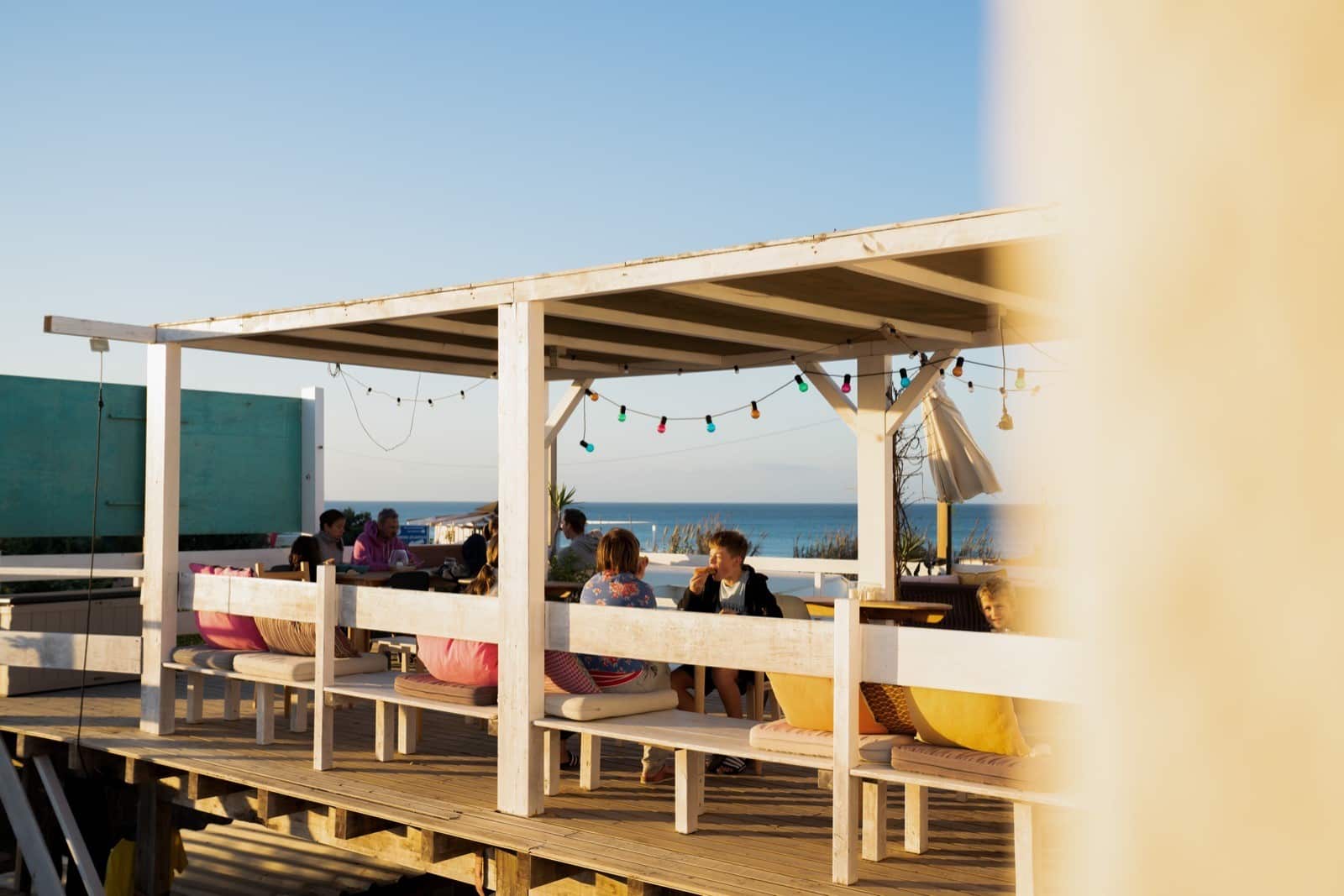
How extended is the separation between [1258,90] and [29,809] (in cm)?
845

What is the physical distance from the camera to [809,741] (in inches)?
187

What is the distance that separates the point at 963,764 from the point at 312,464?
886 cm

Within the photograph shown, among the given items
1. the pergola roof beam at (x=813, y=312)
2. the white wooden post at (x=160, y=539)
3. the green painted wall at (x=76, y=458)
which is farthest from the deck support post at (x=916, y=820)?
the green painted wall at (x=76, y=458)

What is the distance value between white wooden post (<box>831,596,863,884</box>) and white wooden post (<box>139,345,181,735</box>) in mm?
4496

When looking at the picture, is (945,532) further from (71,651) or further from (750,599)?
(71,651)

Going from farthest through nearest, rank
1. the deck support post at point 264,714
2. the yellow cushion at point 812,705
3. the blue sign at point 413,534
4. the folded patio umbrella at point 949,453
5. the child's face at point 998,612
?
1. the blue sign at point 413,534
2. the folded patio umbrella at point 949,453
3. the deck support post at point 264,714
4. the yellow cushion at point 812,705
5. the child's face at point 998,612

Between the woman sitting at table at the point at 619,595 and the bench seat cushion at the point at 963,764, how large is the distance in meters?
1.64

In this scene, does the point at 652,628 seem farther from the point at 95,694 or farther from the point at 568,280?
the point at 95,694

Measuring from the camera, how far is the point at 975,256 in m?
4.97

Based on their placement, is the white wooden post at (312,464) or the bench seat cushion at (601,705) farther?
the white wooden post at (312,464)

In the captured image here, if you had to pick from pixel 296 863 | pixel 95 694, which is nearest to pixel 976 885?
pixel 95 694

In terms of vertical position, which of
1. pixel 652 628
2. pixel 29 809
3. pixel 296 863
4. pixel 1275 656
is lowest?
pixel 296 863

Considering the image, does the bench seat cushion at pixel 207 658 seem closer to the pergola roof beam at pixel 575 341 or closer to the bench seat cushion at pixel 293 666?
the bench seat cushion at pixel 293 666

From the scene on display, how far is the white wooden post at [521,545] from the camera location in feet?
18.0
